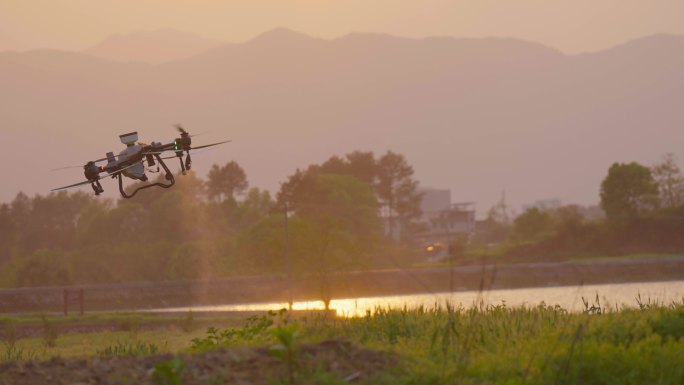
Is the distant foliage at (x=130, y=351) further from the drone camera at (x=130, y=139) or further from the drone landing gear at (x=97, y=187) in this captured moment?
the drone camera at (x=130, y=139)

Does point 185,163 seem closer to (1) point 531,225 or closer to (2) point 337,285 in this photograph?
(2) point 337,285

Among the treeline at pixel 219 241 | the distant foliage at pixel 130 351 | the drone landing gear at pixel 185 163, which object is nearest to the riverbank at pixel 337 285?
the treeline at pixel 219 241

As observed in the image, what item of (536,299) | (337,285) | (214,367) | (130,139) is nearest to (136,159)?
(130,139)

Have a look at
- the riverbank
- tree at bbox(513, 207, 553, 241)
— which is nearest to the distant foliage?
the riverbank

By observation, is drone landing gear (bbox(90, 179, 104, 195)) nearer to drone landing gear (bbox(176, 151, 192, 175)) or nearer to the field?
drone landing gear (bbox(176, 151, 192, 175))

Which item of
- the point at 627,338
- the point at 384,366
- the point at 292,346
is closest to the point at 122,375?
the point at 292,346

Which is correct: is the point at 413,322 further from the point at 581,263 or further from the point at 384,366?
the point at 581,263

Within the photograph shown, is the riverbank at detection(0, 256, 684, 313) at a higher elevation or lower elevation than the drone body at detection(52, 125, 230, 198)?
lower
